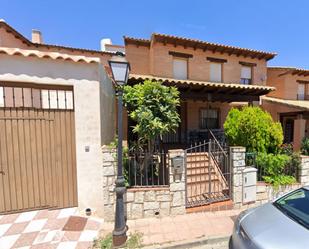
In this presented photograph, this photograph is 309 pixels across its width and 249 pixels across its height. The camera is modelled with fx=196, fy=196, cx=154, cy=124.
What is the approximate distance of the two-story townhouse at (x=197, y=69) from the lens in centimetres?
1075

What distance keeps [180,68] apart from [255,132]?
647 cm

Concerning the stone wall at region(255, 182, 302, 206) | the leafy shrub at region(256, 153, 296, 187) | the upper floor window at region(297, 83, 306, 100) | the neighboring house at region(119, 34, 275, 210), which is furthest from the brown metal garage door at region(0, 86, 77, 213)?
the upper floor window at region(297, 83, 306, 100)

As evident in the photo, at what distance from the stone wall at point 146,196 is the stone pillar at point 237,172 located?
1.51m

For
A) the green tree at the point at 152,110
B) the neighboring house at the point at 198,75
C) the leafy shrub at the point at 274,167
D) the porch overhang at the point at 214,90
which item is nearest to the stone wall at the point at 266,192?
the leafy shrub at the point at 274,167

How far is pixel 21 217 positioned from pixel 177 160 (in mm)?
3757

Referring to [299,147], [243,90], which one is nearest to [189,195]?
[243,90]

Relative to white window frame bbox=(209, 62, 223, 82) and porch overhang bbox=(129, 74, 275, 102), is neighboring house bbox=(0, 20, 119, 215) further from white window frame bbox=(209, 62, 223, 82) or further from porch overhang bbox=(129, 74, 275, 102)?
white window frame bbox=(209, 62, 223, 82)

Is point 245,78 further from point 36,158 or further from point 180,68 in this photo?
point 36,158

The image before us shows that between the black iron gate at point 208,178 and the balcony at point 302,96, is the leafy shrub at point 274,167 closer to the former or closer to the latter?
the black iron gate at point 208,178

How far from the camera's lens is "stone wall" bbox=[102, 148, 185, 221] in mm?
4652

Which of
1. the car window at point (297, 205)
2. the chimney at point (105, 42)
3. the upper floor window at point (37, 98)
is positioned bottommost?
the car window at point (297, 205)

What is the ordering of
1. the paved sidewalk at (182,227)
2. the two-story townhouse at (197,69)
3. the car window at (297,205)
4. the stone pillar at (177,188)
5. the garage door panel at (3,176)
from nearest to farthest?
1. the car window at (297,205)
2. the paved sidewalk at (182,227)
3. the garage door panel at (3,176)
4. the stone pillar at (177,188)
5. the two-story townhouse at (197,69)

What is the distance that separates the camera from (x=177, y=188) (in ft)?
16.2

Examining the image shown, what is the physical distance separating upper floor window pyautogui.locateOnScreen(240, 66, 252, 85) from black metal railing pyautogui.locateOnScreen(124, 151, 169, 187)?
385 inches
